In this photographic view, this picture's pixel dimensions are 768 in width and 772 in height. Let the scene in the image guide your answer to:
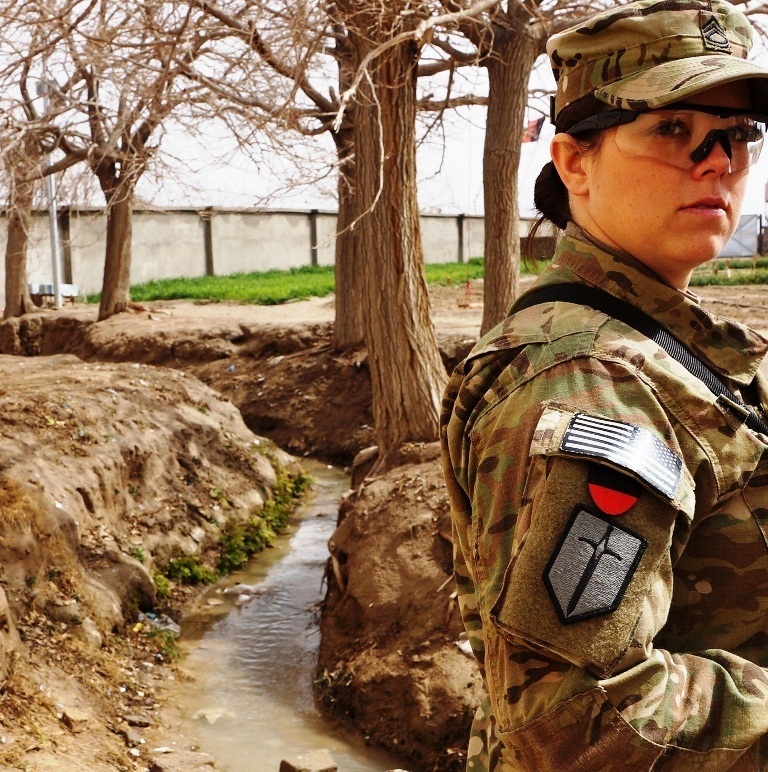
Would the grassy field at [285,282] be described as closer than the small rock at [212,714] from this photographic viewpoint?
No

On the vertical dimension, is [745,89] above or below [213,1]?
below

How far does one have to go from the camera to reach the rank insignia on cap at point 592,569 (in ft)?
3.84

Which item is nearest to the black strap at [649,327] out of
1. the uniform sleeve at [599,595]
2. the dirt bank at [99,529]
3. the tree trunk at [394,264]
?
the uniform sleeve at [599,595]

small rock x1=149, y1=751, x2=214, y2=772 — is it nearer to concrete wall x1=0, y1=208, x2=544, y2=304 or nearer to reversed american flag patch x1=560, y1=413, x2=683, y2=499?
reversed american flag patch x1=560, y1=413, x2=683, y2=499

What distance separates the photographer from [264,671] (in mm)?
6227

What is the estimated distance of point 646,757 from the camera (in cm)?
121

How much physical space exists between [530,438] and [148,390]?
860 cm

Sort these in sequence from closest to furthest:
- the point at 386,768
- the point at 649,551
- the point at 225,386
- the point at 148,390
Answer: the point at 649,551 → the point at 386,768 → the point at 148,390 → the point at 225,386

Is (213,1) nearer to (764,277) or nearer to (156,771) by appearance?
(156,771)

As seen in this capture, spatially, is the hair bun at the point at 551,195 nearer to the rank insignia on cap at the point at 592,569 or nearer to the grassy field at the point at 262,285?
the rank insignia on cap at the point at 592,569

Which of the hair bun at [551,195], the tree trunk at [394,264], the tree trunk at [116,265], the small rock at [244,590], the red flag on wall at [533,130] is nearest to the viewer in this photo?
the hair bun at [551,195]

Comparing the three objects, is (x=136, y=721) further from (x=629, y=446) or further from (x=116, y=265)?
(x=116, y=265)

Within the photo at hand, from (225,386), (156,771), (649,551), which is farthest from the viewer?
(225,386)

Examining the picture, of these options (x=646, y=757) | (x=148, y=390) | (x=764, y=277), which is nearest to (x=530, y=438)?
(x=646, y=757)
